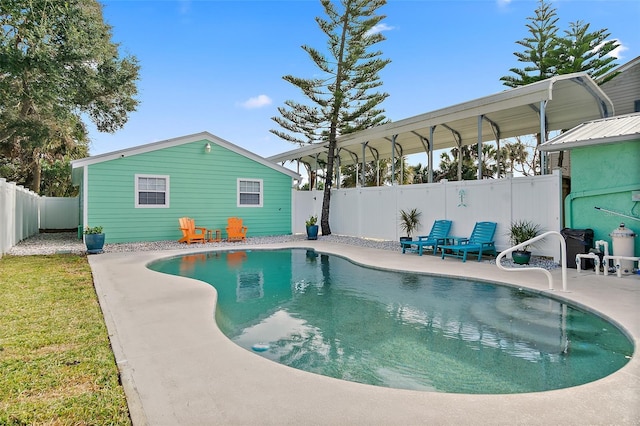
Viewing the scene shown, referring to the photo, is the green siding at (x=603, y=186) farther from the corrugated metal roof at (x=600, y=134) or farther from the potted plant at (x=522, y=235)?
the potted plant at (x=522, y=235)

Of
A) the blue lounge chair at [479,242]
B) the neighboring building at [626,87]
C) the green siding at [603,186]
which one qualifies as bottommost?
the blue lounge chair at [479,242]

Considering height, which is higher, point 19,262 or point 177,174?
point 177,174

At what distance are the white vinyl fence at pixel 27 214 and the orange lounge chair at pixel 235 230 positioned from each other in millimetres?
5828

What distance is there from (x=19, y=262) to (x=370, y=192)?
374 inches

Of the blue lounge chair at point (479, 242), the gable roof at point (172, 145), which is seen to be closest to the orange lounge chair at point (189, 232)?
the gable roof at point (172, 145)

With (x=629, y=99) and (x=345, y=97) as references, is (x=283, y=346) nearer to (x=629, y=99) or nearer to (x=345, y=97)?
(x=345, y=97)

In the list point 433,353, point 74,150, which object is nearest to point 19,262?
point 433,353

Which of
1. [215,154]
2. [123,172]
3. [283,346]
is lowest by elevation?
[283,346]

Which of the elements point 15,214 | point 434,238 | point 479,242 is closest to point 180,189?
point 15,214

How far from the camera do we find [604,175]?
6723 mm

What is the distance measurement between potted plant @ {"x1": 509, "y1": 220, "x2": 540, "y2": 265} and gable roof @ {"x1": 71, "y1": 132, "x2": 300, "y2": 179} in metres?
8.57

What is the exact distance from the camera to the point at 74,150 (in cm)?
2047

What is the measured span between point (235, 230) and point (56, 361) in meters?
9.82

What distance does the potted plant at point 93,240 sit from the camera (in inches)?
362
